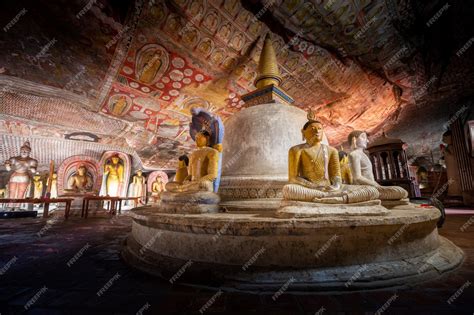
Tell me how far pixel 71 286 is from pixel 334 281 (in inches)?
74.8

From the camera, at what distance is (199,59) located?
7.07m

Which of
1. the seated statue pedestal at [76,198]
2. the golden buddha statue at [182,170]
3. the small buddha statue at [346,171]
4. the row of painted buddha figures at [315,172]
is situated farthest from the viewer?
the seated statue pedestal at [76,198]

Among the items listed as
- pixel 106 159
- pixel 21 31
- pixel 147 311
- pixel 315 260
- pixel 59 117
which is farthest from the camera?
pixel 106 159

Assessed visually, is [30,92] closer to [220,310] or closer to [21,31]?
[21,31]

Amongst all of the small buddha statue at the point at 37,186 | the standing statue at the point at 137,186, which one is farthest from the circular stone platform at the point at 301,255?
the small buddha statue at the point at 37,186

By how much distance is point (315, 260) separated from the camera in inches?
60.7

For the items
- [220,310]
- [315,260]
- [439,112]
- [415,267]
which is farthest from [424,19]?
[220,310]

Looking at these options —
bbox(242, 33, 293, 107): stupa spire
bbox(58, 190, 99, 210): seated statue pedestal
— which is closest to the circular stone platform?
bbox(242, 33, 293, 107): stupa spire

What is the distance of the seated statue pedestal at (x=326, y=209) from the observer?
5.82 ft

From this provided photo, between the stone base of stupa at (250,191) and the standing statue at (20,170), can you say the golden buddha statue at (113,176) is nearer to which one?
the standing statue at (20,170)

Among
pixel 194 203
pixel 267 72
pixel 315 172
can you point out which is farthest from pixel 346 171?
pixel 267 72

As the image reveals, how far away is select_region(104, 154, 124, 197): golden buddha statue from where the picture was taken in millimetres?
10281

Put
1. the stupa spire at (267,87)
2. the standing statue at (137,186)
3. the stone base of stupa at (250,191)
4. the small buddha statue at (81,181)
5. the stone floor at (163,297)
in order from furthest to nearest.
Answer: the standing statue at (137,186) → the small buddha statue at (81,181) → the stupa spire at (267,87) → the stone base of stupa at (250,191) → the stone floor at (163,297)

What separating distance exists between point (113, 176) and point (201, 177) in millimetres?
9677
